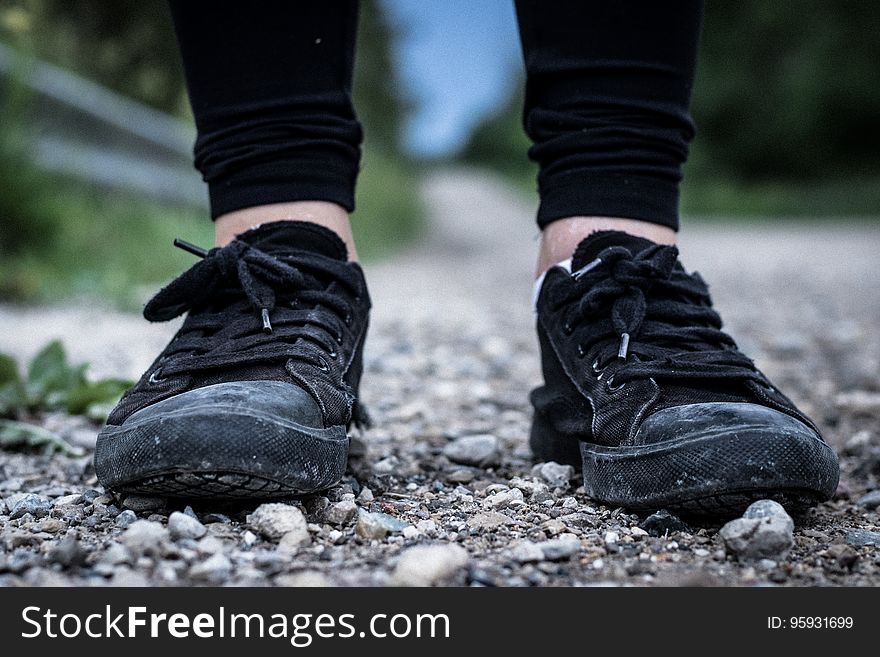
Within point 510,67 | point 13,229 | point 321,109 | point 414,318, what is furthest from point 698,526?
point 510,67

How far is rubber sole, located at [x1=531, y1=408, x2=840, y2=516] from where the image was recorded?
1.04 m

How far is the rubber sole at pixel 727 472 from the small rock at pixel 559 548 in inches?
5.9

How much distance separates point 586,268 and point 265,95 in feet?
1.89

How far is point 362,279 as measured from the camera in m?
1.41

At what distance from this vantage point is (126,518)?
1.09m

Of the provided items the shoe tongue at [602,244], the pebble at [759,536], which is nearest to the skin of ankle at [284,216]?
the shoe tongue at [602,244]

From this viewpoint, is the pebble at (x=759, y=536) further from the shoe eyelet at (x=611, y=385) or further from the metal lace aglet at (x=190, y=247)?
the metal lace aglet at (x=190, y=247)

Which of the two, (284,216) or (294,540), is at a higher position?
(284,216)

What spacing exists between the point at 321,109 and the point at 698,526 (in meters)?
0.85

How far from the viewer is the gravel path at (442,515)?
0.93m

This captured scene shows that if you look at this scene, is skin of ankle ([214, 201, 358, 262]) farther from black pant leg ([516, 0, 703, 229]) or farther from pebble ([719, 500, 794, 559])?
pebble ([719, 500, 794, 559])

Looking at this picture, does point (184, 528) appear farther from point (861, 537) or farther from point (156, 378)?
point (861, 537)

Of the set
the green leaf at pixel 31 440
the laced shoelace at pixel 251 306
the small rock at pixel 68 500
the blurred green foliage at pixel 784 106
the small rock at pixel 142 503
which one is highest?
the blurred green foliage at pixel 784 106

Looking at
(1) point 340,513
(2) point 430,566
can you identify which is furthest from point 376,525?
(2) point 430,566
